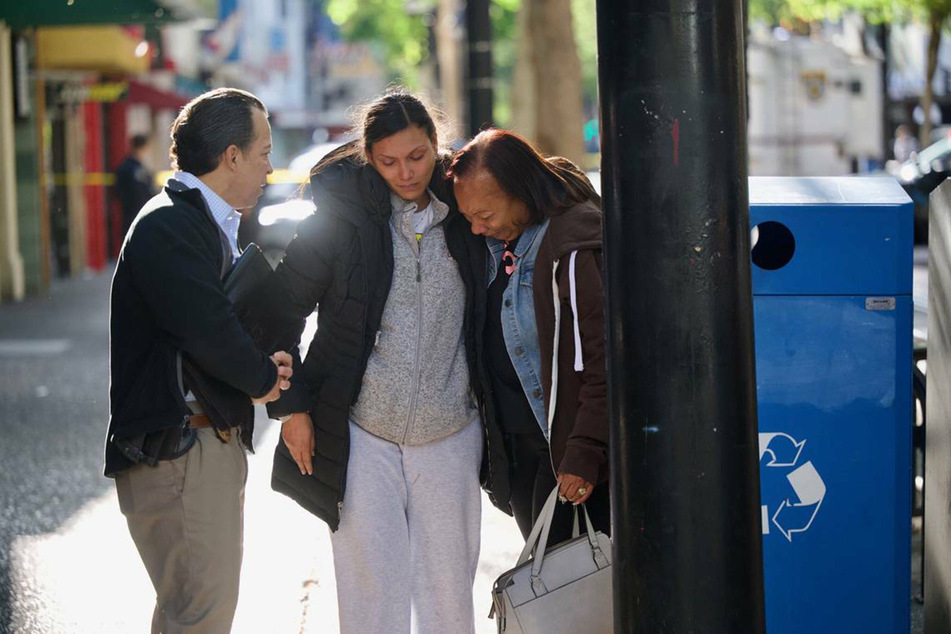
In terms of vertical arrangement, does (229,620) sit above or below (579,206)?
below

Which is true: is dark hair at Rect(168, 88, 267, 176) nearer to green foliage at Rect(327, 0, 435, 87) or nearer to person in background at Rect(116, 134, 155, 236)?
person in background at Rect(116, 134, 155, 236)

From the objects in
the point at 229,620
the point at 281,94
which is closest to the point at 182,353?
the point at 229,620

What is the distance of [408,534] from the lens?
12.4ft

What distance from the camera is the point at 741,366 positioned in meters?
2.60

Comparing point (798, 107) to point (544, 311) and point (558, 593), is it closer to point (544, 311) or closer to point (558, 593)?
point (544, 311)

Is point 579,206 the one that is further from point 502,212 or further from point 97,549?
point 97,549

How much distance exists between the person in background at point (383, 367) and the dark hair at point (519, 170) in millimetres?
114

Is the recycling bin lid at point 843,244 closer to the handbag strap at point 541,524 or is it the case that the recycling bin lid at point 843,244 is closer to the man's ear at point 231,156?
the handbag strap at point 541,524

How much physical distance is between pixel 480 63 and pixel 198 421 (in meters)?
10.9

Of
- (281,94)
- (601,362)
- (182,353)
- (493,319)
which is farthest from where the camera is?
(281,94)

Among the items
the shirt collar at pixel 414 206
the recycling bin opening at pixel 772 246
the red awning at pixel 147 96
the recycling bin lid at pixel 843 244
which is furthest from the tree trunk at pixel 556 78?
the shirt collar at pixel 414 206

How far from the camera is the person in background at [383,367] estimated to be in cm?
359

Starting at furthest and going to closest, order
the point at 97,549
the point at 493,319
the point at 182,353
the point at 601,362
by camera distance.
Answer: the point at 97,549 → the point at 493,319 → the point at 601,362 → the point at 182,353

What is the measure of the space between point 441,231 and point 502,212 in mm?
186
